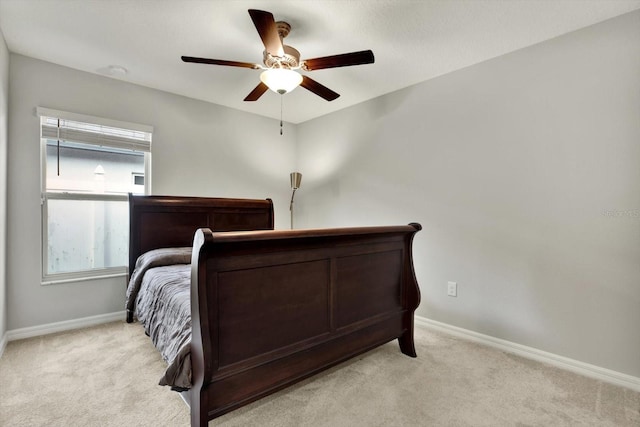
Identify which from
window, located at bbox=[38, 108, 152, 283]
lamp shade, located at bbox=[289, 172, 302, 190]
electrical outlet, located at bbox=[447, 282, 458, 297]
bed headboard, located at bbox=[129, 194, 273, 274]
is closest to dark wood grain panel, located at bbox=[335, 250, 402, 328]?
electrical outlet, located at bbox=[447, 282, 458, 297]

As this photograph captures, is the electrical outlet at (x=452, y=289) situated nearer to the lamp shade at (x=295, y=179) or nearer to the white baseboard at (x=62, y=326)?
the lamp shade at (x=295, y=179)

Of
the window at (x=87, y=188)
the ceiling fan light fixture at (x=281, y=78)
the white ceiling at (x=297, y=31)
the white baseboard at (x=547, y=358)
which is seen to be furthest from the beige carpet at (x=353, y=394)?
the white ceiling at (x=297, y=31)

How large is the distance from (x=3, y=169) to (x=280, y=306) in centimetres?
258

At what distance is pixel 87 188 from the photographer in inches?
120

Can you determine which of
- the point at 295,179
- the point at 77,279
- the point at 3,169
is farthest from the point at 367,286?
the point at 3,169

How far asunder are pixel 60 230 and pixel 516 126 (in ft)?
13.6

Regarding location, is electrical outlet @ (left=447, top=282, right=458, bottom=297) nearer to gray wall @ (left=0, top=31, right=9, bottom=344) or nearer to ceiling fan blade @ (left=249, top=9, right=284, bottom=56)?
ceiling fan blade @ (left=249, top=9, right=284, bottom=56)

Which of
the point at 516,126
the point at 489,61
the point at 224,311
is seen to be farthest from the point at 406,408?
the point at 489,61

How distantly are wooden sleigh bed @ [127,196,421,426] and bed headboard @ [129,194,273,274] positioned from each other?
1654 mm

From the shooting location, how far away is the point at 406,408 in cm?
175

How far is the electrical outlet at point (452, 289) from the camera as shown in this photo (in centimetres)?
287

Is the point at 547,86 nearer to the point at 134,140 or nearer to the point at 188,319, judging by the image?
the point at 188,319

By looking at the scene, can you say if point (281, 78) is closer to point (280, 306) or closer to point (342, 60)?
point (342, 60)

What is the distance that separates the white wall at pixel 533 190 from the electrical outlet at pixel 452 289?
41 millimetres
